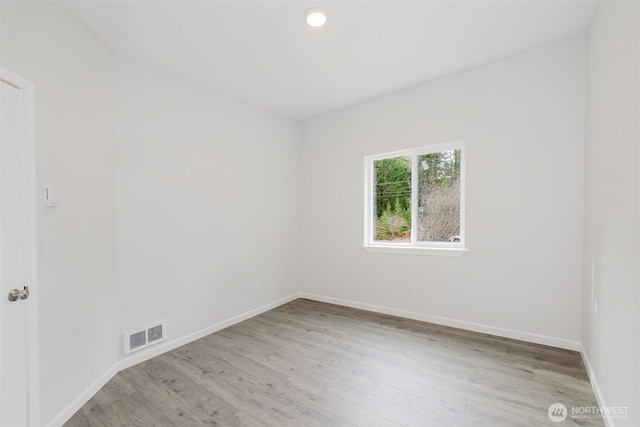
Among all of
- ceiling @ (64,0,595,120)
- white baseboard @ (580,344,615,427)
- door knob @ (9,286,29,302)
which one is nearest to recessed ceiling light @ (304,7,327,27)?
ceiling @ (64,0,595,120)

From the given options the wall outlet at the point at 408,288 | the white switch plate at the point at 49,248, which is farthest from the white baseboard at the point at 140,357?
the wall outlet at the point at 408,288

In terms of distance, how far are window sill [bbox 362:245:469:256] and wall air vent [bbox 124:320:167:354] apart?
2496 millimetres

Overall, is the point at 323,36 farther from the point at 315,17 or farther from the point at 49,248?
the point at 49,248

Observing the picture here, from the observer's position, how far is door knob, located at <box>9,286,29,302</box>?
4.91 ft

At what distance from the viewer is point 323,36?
7.64ft

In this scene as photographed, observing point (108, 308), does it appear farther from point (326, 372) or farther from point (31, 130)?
point (326, 372)

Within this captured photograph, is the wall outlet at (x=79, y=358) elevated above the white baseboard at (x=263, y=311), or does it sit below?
above

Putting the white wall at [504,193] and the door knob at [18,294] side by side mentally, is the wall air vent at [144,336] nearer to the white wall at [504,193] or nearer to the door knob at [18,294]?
the door knob at [18,294]

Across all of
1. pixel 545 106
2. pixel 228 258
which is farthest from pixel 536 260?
pixel 228 258

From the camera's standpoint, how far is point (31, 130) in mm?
1627

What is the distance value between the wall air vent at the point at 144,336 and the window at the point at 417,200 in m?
2.52

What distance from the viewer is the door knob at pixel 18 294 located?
1.50 metres

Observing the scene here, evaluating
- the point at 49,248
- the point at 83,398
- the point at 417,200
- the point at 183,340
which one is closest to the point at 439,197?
the point at 417,200

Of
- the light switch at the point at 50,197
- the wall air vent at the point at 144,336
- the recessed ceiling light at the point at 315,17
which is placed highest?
the recessed ceiling light at the point at 315,17
